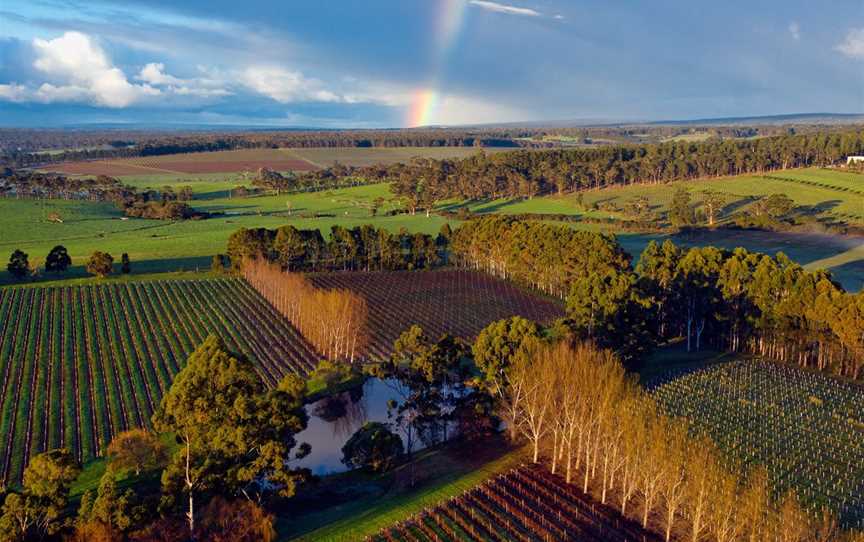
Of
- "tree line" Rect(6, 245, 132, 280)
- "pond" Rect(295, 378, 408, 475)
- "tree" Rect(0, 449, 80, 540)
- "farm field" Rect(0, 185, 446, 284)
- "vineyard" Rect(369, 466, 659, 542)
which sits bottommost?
"pond" Rect(295, 378, 408, 475)

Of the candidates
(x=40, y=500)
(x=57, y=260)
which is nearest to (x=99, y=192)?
(x=57, y=260)

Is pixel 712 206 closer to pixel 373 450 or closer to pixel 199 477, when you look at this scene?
pixel 373 450

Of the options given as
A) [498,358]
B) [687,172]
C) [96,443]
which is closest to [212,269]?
[96,443]

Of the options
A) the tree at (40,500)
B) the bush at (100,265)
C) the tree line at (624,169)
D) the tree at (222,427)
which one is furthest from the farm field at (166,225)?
the tree at (222,427)

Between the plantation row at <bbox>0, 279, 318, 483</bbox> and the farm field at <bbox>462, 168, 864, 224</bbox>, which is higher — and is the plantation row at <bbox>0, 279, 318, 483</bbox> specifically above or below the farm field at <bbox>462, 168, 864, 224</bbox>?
below

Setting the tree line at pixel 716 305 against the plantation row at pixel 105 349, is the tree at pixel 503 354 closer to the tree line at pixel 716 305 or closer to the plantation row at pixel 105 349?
the tree line at pixel 716 305

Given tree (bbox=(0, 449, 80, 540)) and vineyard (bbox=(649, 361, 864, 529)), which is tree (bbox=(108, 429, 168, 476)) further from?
vineyard (bbox=(649, 361, 864, 529))

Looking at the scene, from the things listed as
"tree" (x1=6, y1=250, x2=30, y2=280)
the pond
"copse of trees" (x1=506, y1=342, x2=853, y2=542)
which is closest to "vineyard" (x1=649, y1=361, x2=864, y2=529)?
"copse of trees" (x1=506, y1=342, x2=853, y2=542)

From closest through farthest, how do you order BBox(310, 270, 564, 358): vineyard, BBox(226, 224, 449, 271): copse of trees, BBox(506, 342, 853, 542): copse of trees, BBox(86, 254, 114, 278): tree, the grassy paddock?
BBox(506, 342, 853, 542): copse of trees, the grassy paddock, BBox(310, 270, 564, 358): vineyard, BBox(86, 254, 114, 278): tree, BBox(226, 224, 449, 271): copse of trees
